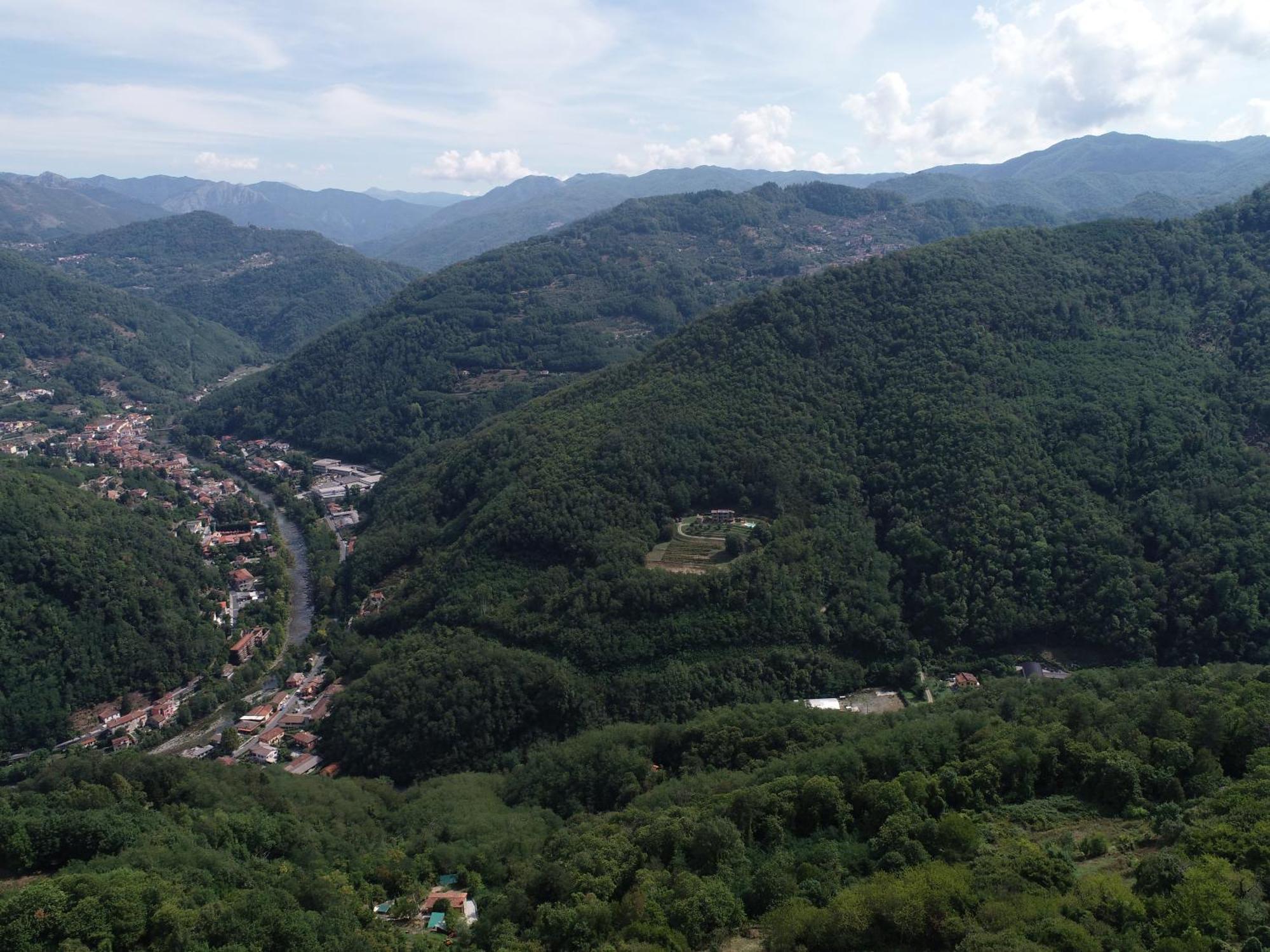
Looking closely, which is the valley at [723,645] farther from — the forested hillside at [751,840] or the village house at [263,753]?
the village house at [263,753]

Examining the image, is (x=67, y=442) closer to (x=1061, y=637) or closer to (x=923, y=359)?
(x=923, y=359)

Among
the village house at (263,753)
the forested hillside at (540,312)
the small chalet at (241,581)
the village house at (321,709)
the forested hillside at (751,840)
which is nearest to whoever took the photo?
the forested hillside at (751,840)

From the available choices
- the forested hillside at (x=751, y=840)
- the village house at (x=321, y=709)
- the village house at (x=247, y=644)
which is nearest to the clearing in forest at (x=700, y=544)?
the forested hillside at (x=751, y=840)

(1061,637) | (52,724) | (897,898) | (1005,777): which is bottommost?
(52,724)

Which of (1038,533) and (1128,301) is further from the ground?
(1128,301)

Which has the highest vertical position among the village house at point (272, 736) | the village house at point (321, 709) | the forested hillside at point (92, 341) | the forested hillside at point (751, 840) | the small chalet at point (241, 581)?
the forested hillside at point (92, 341)

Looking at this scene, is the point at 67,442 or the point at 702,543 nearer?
the point at 702,543

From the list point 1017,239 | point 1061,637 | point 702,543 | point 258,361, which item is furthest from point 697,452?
point 258,361
